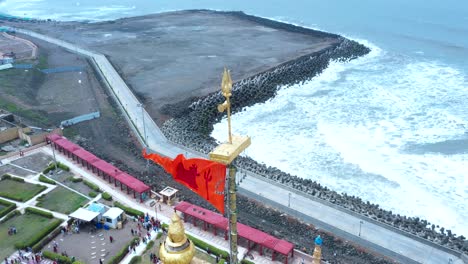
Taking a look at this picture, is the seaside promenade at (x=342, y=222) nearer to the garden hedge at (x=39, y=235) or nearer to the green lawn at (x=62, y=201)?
the green lawn at (x=62, y=201)

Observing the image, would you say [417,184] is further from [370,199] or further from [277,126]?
[277,126]

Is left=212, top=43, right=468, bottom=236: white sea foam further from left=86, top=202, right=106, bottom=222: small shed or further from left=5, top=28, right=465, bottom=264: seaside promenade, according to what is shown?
left=86, top=202, right=106, bottom=222: small shed

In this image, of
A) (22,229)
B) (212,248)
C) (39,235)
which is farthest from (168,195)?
(22,229)

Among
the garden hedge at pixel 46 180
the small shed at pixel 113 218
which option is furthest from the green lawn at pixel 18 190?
the small shed at pixel 113 218

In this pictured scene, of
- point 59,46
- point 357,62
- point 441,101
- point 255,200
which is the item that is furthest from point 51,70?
point 441,101

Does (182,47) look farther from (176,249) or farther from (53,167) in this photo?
(176,249)

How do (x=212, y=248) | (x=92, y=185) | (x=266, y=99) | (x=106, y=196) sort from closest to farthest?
(x=212, y=248), (x=106, y=196), (x=92, y=185), (x=266, y=99)
